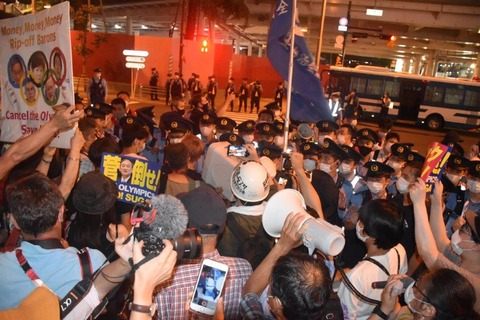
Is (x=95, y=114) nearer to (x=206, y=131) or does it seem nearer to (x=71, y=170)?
(x=206, y=131)

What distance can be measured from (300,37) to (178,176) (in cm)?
270

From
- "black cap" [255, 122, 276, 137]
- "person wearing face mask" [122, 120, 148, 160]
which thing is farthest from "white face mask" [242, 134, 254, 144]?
"person wearing face mask" [122, 120, 148, 160]

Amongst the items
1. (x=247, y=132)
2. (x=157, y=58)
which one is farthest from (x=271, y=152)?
(x=157, y=58)

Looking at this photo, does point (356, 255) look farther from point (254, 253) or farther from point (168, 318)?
point (168, 318)

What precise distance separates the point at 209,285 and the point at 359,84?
2408 centimetres

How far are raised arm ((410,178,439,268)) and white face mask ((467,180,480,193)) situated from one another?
2503mm

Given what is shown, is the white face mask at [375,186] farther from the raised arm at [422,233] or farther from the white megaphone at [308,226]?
the white megaphone at [308,226]

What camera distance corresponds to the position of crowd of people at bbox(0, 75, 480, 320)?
2.04 meters

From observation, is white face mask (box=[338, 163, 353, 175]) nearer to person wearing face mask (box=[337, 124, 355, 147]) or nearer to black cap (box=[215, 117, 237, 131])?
person wearing face mask (box=[337, 124, 355, 147])

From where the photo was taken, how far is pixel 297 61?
584 centimetres

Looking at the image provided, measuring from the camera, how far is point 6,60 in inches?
164

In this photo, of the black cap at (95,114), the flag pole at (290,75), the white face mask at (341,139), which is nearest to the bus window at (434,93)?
the white face mask at (341,139)

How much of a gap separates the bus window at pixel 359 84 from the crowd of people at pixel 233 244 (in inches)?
785

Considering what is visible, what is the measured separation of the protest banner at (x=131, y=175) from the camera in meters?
4.26
